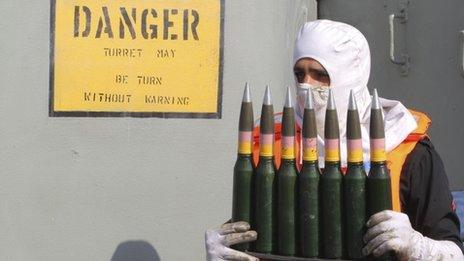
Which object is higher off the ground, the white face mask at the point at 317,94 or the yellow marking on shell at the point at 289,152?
the white face mask at the point at 317,94

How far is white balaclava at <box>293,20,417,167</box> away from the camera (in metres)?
2.93

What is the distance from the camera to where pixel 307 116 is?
2758mm

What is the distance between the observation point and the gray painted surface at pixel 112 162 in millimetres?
3930

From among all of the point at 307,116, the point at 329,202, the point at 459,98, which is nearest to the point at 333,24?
the point at 307,116

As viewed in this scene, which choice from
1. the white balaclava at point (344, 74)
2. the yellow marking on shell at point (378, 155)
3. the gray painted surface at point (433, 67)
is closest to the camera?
the yellow marking on shell at point (378, 155)

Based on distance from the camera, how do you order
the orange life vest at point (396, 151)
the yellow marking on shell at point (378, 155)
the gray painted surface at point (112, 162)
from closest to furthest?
the yellow marking on shell at point (378, 155)
the orange life vest at point (396, 151)
the gray painted surface at point (112, 162)

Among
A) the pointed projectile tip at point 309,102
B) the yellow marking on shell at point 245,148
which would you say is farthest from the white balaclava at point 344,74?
the yellow marking on shell at point 245,148

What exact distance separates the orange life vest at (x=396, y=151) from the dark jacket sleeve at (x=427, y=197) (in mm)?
19

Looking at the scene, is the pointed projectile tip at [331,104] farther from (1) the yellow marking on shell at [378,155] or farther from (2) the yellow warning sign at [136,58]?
(2) the yellow warning sign at [136,58]

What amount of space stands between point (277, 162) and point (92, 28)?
53.2 inches

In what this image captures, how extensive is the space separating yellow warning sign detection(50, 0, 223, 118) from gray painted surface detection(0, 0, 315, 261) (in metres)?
0.05

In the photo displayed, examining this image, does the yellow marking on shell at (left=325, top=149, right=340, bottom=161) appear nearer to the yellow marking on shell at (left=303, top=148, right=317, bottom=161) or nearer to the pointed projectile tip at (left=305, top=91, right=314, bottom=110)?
the yellow marking on shell at (left=303, top=148, right=317, bottom=161)

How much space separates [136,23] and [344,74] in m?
1.31

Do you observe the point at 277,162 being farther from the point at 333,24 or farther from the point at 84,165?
the point at 84,165
